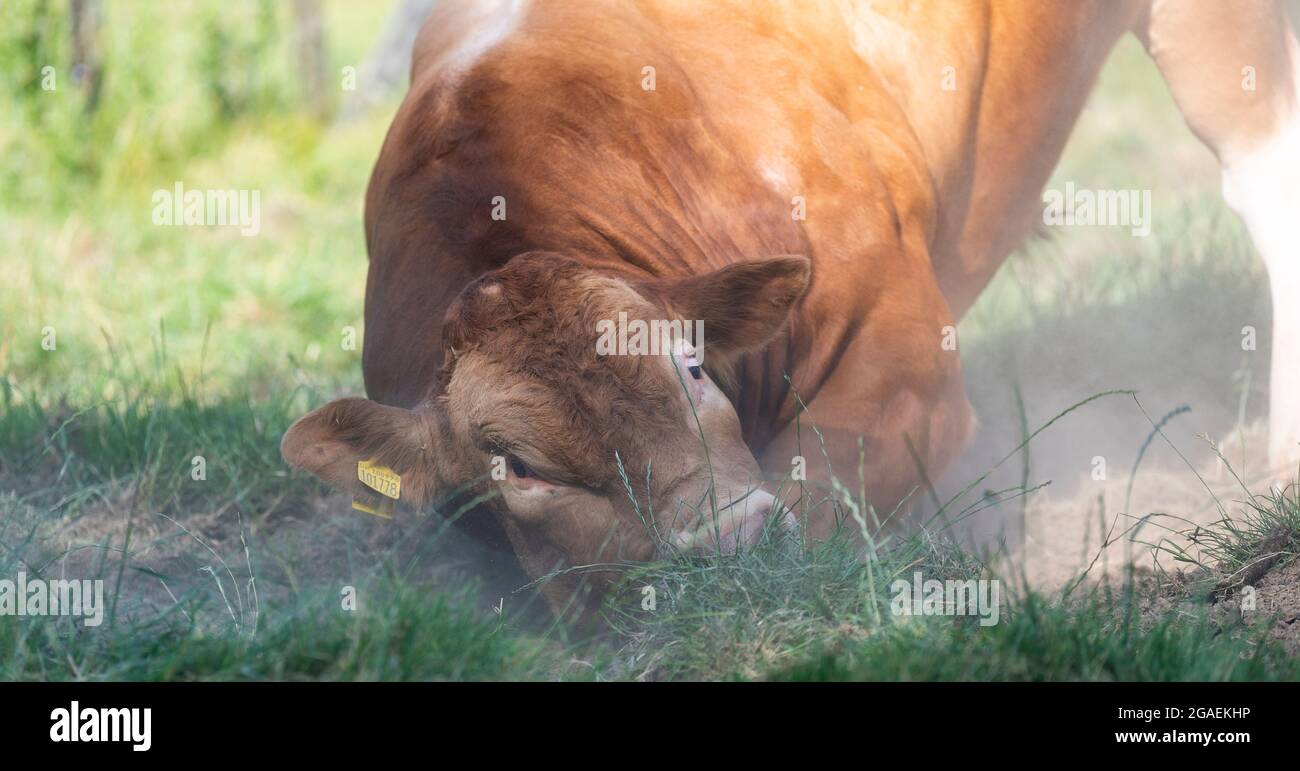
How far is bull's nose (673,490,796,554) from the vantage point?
3.27 m

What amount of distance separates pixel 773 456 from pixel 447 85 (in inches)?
56.8

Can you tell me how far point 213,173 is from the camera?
8703 mm

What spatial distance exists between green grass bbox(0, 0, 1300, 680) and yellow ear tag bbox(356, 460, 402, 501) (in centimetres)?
28

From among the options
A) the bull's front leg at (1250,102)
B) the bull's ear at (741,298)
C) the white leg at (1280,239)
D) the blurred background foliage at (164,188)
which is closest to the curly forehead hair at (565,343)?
the bull's ear at (741,298)

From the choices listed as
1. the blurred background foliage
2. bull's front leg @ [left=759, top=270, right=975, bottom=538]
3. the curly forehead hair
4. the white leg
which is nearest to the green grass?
the blurred background foliage

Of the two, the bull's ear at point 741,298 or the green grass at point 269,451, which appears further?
the bull's ear at point 741,298

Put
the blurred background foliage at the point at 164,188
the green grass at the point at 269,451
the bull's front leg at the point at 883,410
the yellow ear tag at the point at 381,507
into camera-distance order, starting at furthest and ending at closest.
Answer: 1. the blurred background foliage at the point at 164,188
2. the bull's front leg at the point at 883,410
3. the yellow ear tag at the point at 381,507
4. the green grass at the point at 269,451

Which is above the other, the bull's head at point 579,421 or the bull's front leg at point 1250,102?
the bull's front leg at point 1250,102

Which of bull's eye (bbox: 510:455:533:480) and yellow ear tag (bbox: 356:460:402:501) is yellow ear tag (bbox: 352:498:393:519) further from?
bull's eye (bbox: 510:455:533:480)

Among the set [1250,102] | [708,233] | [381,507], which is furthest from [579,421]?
[1250,102]

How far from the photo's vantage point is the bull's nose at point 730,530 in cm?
327

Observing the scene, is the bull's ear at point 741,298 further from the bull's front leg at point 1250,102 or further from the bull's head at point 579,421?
the bull's front leg at point 1250,102
